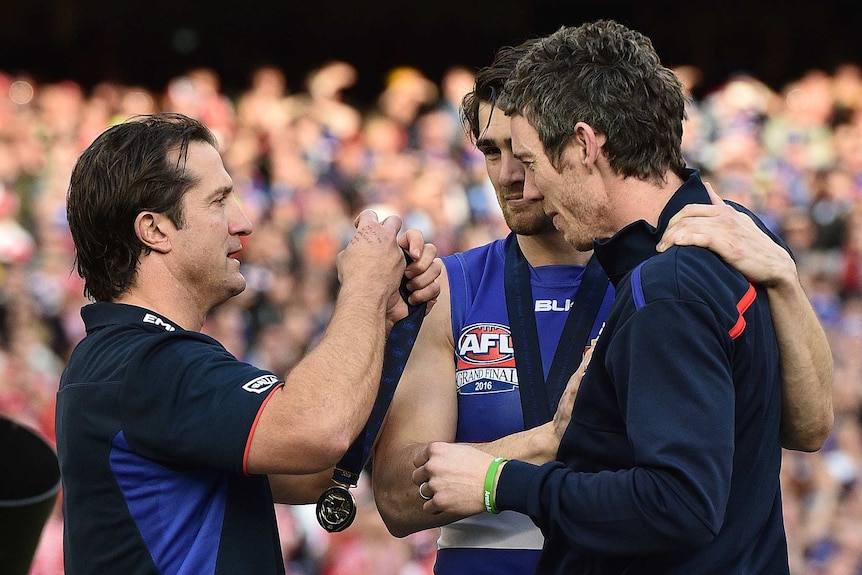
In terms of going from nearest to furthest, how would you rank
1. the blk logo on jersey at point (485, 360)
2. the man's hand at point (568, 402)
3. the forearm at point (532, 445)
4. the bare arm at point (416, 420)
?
1. the man's hand at point (568, 402)
2. the forearm at point (532, 445)
3. the bare arm at point (416, 420)
4. the blk logo on jersey at point (485, 360)

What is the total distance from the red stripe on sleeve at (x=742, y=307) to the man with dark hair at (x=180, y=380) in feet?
2.47

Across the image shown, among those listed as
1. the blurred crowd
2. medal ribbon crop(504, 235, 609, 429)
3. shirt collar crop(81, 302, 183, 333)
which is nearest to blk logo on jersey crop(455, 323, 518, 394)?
medal ribbon crop(504, 235, 609, 429)

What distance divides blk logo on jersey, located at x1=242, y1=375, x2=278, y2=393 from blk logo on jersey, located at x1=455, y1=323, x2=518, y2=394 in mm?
778

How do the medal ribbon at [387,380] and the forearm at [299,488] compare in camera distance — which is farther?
the forearm at [299,488]

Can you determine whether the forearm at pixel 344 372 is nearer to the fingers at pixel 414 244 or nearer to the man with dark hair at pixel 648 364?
the man with dark hair at pixel 648 364

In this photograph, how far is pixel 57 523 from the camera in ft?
21.9

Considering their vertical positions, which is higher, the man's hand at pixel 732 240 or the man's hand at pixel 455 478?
the man's hand at pixel 732 240

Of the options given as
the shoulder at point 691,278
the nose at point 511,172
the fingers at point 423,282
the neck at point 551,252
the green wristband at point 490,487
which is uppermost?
the nose at point 511,172

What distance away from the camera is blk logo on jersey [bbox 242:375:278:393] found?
7.64 ft

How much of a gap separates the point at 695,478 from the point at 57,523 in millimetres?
5448

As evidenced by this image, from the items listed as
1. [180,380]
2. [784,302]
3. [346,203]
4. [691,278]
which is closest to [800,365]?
[784,302]

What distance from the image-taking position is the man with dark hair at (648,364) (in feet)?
6.73

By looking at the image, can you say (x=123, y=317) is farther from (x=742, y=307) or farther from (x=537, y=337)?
(x=742, y=307)

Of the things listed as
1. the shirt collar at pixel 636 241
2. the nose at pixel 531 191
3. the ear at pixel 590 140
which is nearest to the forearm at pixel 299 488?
the nose at pixel 531 191
